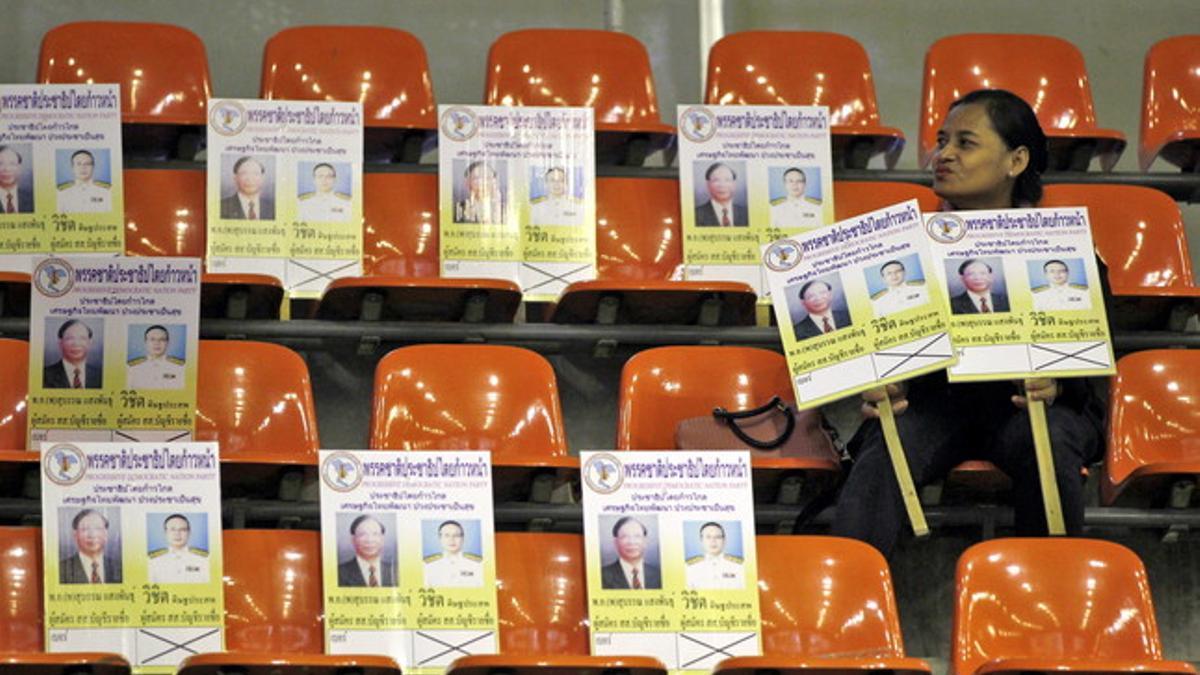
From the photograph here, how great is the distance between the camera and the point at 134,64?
583 centimetres

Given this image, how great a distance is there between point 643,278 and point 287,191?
33.0 inches

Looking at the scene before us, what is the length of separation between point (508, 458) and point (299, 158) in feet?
3.48

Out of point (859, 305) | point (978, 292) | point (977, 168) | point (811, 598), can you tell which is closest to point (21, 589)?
point (811, 598)

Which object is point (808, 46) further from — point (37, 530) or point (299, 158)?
point (37, 530)

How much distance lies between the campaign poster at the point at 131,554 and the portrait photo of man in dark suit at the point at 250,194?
1.26 meters

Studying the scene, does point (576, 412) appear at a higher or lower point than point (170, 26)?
lower

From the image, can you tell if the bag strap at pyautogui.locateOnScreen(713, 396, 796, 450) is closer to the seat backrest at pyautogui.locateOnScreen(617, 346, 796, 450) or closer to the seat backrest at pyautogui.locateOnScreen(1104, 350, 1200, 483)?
the seat backrest at pyautogui.locateOnScreen(617, 346, 796, 450)

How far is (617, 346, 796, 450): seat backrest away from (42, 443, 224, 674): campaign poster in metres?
1.10

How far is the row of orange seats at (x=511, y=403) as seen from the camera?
466 cm

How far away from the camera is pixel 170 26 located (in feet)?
19.5

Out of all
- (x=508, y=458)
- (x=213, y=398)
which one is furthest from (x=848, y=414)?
(x=213, y=398)

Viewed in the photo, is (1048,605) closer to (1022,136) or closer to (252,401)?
(1022,136)

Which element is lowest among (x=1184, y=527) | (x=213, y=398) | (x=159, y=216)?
(x=1184, y=527)

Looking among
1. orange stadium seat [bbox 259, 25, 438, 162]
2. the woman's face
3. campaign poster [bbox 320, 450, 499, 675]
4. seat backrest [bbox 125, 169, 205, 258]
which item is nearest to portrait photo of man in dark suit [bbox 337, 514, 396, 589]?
campaign poster [bbox 320, 450, 499, 675]
